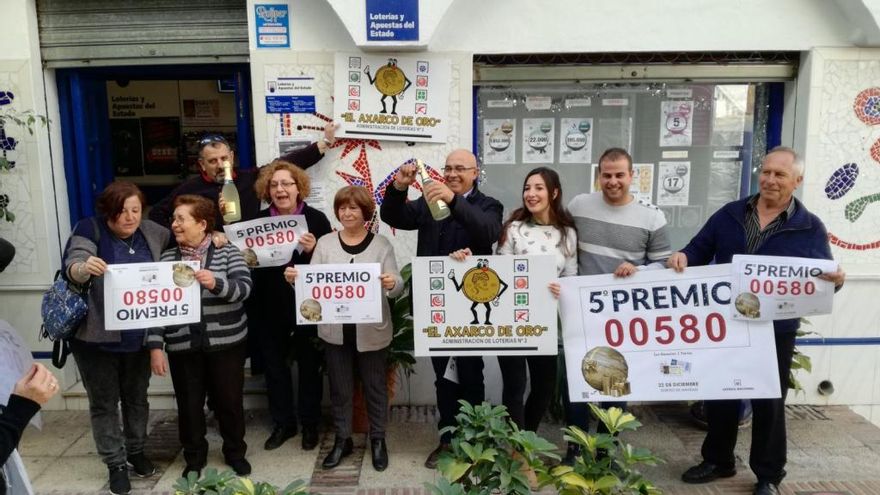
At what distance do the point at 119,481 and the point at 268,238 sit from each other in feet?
5.72

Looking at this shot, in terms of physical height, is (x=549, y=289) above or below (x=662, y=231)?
below

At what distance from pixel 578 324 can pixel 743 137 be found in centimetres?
272

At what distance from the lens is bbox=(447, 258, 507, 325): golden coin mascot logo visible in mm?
3846

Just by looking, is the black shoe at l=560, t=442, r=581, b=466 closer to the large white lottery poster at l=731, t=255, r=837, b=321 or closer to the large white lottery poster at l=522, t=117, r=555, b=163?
the large white lottery poster at l=731, t=255, r=837, b=321

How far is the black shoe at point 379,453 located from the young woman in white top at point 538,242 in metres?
0.92

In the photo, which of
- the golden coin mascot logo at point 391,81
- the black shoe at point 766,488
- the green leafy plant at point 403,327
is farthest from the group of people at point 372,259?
the golden coin mascot logo at point 391,81

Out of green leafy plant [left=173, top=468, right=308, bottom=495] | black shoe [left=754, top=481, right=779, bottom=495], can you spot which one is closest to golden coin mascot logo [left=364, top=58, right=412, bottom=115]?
green leafy plant [left=173, top=468, right=308, bottom=495]

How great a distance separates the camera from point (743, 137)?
17.6 ft

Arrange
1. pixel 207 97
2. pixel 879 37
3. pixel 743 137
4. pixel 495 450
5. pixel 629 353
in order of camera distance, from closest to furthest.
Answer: pixel 495 450 → pixel 629 353 → pixel 879 37 → pixel 743 137 → pixel 207 97

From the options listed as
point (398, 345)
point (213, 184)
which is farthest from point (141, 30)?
point (398, 345)

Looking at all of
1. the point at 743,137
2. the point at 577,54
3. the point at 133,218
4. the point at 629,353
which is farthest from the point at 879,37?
the point at 133,218

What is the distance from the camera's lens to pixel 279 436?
4.62 metres

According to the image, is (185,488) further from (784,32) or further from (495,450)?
(784,32)

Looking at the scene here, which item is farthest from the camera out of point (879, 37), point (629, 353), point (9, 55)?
point (9, 55)
